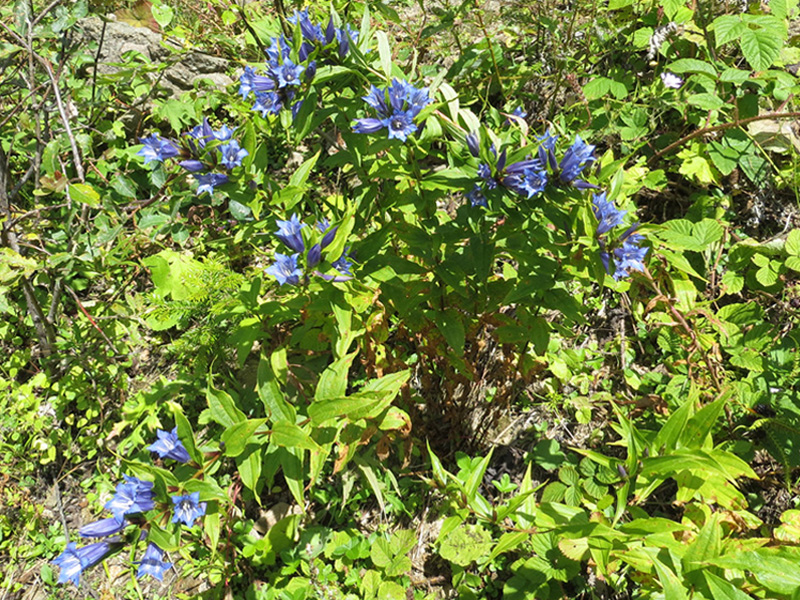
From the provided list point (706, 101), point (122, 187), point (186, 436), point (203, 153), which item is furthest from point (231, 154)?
point (706, 101)

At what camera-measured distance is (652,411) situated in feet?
7.61

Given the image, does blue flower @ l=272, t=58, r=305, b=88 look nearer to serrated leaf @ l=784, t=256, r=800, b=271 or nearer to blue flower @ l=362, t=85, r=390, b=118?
blue flower @ l=362, t=85, r=390, b=118

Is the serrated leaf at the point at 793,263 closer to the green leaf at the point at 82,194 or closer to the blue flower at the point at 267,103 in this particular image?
the blue flower at the point at 267,103

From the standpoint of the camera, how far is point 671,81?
9.88 feet

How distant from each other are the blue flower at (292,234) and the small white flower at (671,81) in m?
2.48

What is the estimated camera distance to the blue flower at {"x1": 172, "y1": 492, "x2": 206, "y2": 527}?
4.66ft

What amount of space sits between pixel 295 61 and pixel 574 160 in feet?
2.63

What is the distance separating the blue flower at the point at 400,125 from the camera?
141 cm

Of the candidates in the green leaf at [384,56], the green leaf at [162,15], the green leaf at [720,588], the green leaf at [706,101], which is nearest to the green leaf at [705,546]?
the green leaf at [720,588]

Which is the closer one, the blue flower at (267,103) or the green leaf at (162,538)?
the green leaf at (162,538)

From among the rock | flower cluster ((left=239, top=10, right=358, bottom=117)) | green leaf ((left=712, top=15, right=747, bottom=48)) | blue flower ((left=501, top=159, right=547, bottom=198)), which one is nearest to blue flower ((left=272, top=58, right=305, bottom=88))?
flower cluster ((left=239, top=10, right=358, bottom=117))

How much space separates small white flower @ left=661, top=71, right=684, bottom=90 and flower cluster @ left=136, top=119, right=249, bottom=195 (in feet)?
8.13

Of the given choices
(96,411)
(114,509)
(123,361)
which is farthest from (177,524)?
(123,361)

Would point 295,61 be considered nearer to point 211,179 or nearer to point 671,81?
point 211,179
